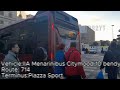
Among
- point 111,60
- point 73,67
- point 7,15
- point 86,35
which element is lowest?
point 73,67

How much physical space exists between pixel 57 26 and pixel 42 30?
13.3 inches

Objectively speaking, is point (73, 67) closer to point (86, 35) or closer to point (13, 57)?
point (86, 35)

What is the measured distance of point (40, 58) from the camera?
10.8 feet

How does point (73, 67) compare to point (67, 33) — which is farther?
point (67, 33)

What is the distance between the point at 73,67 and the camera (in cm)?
330

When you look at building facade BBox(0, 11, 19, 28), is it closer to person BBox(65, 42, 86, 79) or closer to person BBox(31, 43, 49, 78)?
person BBox(31, 43, 49, 78)

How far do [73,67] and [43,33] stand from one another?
0.98 metres

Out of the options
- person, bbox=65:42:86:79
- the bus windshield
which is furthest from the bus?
person, bbox=65:42:86:79

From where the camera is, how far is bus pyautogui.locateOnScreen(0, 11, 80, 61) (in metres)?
→ 3.27

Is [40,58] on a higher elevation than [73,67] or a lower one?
higher

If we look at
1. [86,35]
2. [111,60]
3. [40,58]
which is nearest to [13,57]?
[40,58]

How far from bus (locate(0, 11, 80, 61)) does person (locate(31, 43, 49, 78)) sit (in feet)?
0.24
